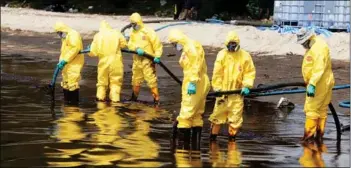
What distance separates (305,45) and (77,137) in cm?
367

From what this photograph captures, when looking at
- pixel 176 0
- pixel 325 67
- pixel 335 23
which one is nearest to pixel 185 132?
pixel 325 67

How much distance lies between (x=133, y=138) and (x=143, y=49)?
14.1 ft

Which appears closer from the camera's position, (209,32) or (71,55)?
(71,55)

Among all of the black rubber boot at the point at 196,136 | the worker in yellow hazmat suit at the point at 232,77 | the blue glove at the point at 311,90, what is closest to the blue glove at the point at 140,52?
the worker in yellow hazmat suit at the point at 232,77

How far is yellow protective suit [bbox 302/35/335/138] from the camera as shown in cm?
1231

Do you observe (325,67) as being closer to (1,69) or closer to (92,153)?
(92,153)

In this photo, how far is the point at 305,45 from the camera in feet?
41.2

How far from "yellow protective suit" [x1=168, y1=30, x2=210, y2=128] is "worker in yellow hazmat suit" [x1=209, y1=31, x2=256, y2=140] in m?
0.30

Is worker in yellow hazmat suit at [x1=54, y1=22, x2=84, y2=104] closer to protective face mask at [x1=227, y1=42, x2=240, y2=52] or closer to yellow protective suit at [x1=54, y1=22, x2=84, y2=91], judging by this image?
yellow protective suit at [x1=54, y1=22, x2=84, y2=91]

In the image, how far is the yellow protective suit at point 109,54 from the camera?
16297mm

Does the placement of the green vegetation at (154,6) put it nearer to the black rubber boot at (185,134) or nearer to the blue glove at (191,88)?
the black rubber boot at (185,134)

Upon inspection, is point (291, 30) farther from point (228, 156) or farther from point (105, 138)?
point (228, 156)

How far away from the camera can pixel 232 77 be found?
12.2 m

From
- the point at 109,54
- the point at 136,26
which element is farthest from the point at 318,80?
the point at 136,26
